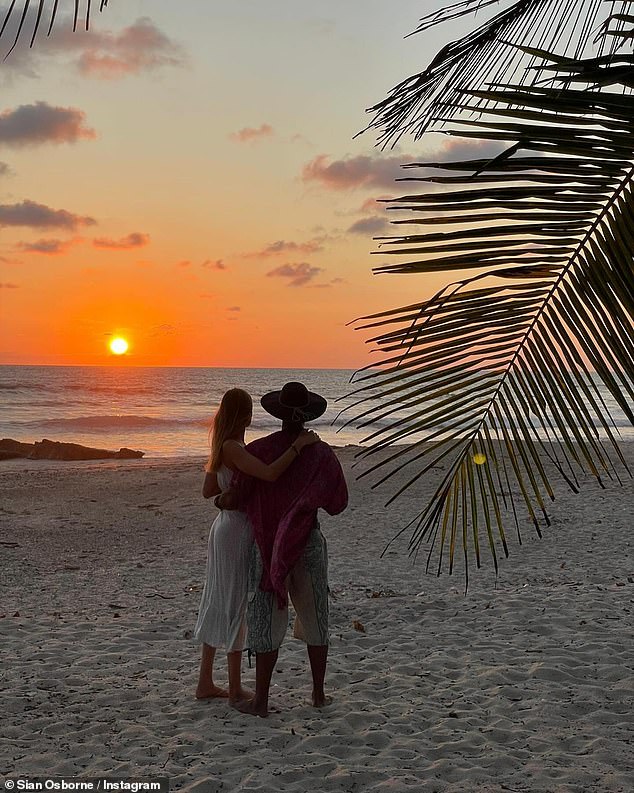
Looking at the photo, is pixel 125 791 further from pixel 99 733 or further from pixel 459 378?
pixel 459 378

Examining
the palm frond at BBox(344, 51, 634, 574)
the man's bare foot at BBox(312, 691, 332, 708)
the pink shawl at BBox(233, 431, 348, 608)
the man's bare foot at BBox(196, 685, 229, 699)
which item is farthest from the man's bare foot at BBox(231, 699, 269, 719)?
the palm frond at BBox(344, 51, 634, 574)

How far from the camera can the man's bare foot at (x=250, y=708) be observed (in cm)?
453

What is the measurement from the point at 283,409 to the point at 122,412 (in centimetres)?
4128

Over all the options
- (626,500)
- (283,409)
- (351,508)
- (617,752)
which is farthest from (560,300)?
(626,500)

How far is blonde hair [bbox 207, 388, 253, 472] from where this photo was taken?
15.2ft

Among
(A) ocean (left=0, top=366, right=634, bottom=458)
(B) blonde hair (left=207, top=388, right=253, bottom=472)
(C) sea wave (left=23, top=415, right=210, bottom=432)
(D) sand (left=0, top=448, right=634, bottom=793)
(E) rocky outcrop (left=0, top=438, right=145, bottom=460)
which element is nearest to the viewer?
(D) sand (left=0, top=448, right=634, bottom=793)

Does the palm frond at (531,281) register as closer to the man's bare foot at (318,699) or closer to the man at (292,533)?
the man at (292,533)

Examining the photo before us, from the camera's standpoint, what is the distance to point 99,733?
4.35m

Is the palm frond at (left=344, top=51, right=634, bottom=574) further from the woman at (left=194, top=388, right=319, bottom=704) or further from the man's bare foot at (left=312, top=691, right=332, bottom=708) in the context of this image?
the man's bare foot at (left=312, top=691, right=332, bottom=708)

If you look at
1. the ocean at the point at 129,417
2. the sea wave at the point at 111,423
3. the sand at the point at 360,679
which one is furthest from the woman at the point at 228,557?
the sea wave at the point at 111,423

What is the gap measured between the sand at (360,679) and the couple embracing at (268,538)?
0.45m

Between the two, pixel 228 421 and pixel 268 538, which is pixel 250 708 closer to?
pixel 268 538

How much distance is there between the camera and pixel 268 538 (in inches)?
177

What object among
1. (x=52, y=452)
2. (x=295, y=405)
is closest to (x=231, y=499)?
(x=295, y=405)
